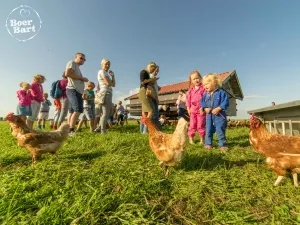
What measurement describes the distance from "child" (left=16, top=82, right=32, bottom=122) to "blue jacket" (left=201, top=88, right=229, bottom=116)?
6.26 m

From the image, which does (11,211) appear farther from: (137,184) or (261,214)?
(261,214)

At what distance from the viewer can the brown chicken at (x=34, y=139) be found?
3.81 metres

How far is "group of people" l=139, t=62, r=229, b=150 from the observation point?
5031 mm

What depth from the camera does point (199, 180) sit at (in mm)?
2895

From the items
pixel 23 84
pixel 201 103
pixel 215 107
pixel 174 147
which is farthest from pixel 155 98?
pixel 23 84

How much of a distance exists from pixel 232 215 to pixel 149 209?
81cm

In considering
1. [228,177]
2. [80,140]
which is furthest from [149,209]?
[80,140]

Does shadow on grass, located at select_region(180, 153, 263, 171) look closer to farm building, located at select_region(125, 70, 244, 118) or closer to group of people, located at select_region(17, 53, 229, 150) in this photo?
group of people, located at select_region(17, 53, 229, 150)

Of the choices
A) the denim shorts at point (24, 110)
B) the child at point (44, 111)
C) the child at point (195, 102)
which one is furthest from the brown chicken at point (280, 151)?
the child at point (44, 111)

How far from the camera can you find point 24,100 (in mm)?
7551

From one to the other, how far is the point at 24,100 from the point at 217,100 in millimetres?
6689

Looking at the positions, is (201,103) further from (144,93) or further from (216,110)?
(144,93)

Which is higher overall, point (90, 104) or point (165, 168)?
point (90, 104)

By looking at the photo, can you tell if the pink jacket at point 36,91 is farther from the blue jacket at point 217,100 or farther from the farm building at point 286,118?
the farm building at point 286,118
